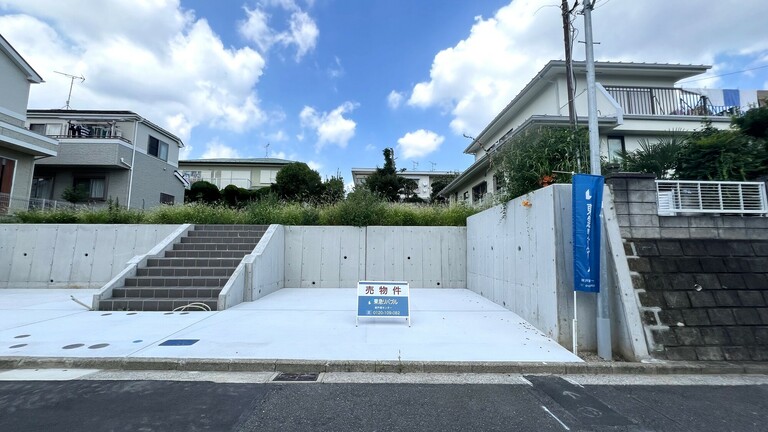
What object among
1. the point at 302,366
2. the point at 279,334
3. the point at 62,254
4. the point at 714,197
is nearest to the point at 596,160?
the point at 714,197

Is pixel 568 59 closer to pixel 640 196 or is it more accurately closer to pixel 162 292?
pixel 640 196

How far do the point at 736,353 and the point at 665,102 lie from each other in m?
12.8

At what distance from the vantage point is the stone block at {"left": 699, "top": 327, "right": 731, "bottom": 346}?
4.22 meters

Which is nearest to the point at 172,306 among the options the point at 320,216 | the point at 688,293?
the point at 320,216

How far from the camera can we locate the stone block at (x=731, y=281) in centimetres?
479

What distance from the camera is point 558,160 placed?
6270 mm

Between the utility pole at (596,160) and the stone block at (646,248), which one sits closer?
the utility pole at (596,160)

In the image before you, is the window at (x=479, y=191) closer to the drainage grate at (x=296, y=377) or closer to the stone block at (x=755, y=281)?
the stone block at (x=755, y=281)

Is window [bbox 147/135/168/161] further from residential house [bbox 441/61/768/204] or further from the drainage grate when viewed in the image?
the drainage grate

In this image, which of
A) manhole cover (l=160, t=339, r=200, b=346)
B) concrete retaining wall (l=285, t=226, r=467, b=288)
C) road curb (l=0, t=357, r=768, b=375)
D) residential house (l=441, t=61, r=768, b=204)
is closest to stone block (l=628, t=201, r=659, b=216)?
road curb (l=0, t=357, r=768, b=375)

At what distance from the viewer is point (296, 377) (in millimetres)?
3703

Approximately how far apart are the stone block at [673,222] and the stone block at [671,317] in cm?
144

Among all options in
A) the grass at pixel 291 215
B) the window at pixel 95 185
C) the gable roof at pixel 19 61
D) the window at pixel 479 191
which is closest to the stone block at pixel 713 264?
the grass at pixel 291 215

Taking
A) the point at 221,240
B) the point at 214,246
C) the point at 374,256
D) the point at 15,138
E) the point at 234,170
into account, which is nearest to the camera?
the point at 214,246
